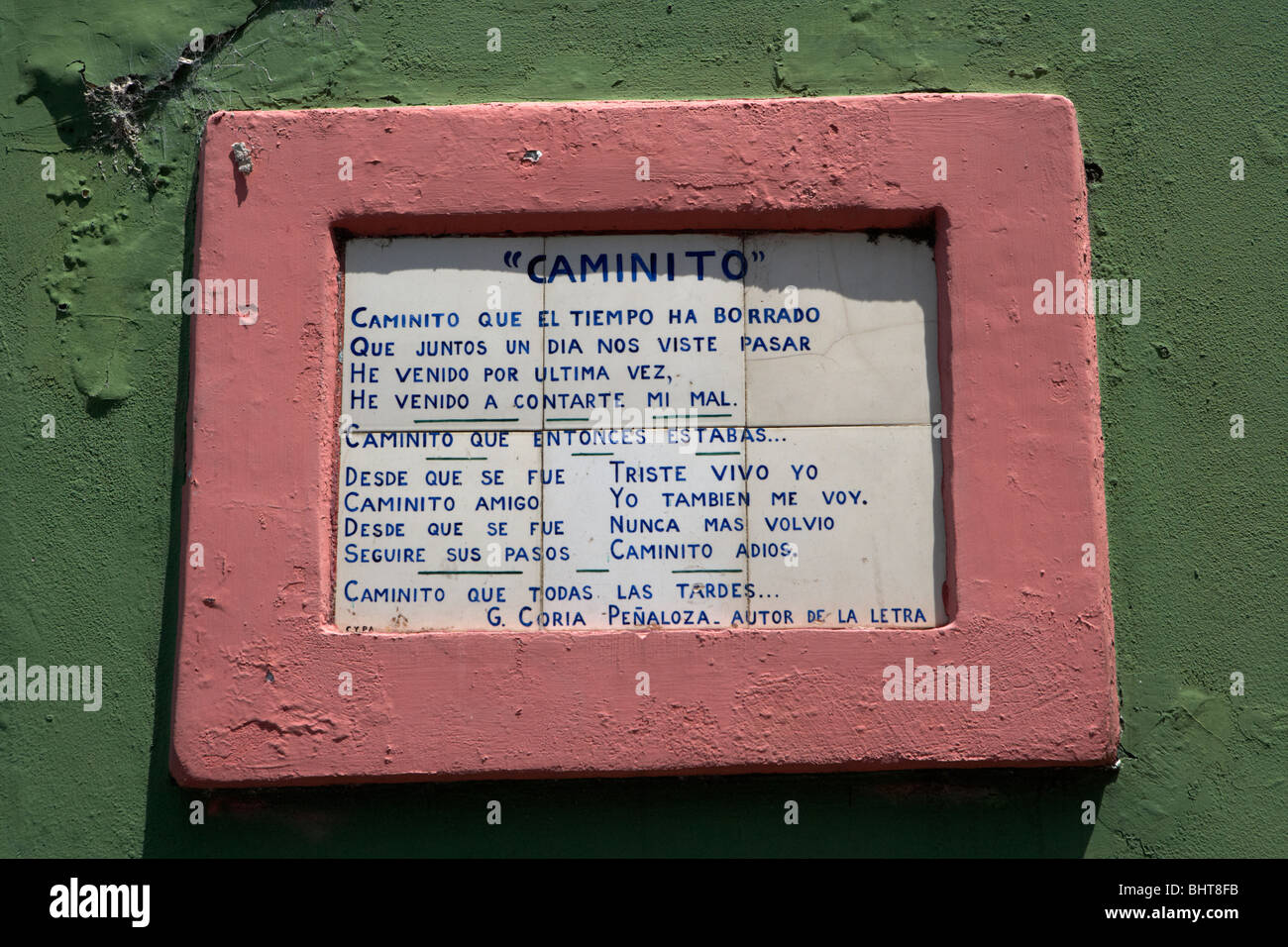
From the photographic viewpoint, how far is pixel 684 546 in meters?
3.12

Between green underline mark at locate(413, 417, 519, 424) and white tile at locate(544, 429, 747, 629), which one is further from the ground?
green underline mark at locate(413, 417, 519, 424)

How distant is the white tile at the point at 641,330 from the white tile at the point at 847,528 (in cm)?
26

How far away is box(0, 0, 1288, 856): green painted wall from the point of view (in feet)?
9.93

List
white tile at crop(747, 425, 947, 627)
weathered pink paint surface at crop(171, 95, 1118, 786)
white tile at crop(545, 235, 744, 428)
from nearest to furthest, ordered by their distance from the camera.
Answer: weathered pink paint surface at crop(171, 95, 1118, 786)
white tile at crop(747, 425, 947, 627)
white tile at crop(545, 235, 744, 428)

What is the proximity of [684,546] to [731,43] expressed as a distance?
1635 mm

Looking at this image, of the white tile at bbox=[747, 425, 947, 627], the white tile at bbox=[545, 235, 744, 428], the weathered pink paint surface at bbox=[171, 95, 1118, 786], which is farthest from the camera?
the white tile at bbox=[545, 235, 744, 428]

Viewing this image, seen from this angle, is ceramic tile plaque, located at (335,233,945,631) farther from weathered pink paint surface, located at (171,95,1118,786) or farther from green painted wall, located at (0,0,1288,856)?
green painted wall, located at (0,0,1288,856)

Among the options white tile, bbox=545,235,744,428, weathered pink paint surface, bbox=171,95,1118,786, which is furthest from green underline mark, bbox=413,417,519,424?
weathered pink paint surface, bbox=171,95,1118,786

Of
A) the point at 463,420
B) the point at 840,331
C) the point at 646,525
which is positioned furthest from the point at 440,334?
the point at 840,331

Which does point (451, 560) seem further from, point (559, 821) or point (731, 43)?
point (731, 43)

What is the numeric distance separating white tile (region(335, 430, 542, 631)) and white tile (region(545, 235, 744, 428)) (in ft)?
0.80

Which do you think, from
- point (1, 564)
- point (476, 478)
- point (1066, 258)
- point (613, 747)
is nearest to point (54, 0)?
point (1, 564)

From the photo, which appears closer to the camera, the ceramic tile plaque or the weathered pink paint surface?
the weathered pink paint surface

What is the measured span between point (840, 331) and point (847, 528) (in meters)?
0.61
